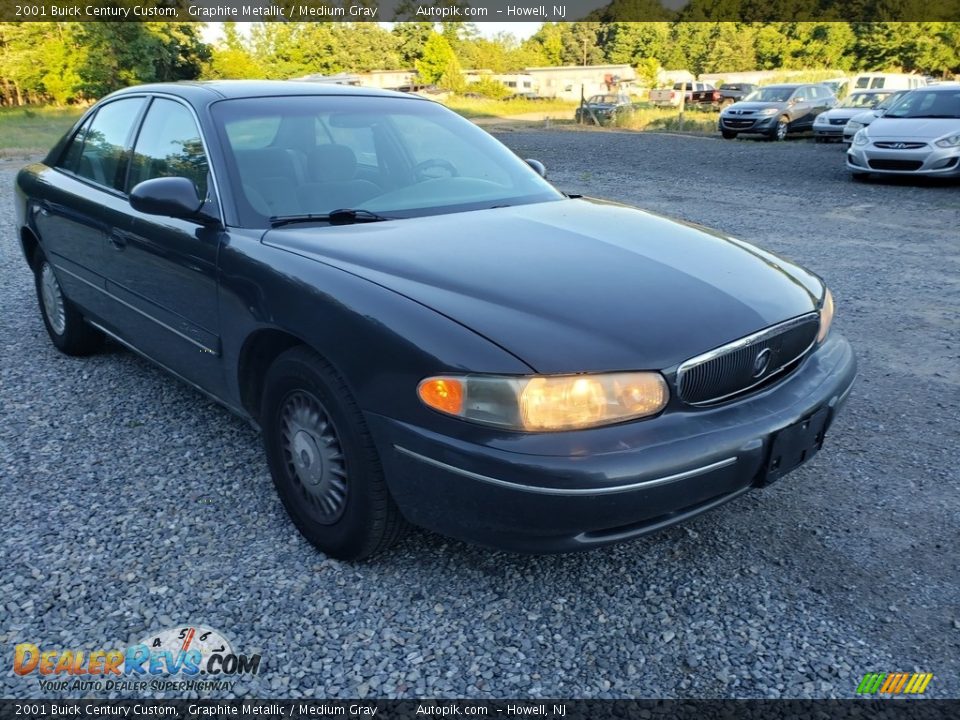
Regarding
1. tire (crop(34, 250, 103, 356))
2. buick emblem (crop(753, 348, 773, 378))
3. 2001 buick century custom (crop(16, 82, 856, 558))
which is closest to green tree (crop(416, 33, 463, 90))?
tire (crop(34, 250, 103, 356))

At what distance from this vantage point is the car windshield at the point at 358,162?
2.98 meters

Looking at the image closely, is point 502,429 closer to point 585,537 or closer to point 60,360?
point 585,537

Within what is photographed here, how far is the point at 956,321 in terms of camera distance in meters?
5.29

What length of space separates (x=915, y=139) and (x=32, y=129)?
2730 centimetres

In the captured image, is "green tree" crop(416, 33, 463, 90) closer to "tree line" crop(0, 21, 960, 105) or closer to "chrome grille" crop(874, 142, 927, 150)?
"tree line" crop(0, 21, 960, 105)

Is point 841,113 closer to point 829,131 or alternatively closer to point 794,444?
point 829,131

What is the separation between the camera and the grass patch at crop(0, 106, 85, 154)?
20.3 meters

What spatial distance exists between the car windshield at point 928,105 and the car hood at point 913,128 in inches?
10.9

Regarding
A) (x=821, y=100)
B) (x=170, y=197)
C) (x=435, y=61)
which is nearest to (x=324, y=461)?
(x=170, y=197)

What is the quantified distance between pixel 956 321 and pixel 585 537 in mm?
4444

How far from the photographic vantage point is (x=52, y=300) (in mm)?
4633

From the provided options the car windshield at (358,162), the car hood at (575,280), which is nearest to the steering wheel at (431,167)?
the car windshield at (358,162)

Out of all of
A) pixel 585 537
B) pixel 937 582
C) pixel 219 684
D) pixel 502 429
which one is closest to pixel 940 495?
pixel 937 582

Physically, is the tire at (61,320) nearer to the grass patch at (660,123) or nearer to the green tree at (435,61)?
the grass patch at (660,123)
